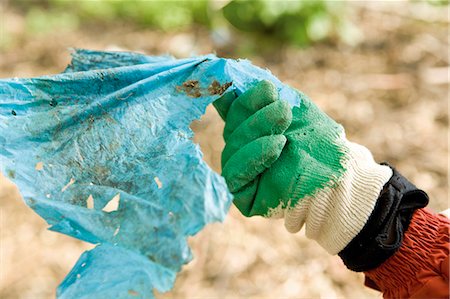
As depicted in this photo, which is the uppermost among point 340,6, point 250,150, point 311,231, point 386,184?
point 250,150

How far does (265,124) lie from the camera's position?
3.67 feet

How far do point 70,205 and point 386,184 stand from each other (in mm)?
731

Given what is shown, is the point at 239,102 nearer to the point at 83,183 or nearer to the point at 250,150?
the point at 250,150

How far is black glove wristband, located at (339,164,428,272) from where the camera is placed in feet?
3.67

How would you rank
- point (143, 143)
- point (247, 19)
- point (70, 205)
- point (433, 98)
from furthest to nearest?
point (247, 19) < point (433, 98) < point (143, 143) < point (70, 205)

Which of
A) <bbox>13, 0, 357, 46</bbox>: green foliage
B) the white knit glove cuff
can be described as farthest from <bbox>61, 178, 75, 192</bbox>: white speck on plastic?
<bbox>13, 0, 357, 46</bbox>: green foliage

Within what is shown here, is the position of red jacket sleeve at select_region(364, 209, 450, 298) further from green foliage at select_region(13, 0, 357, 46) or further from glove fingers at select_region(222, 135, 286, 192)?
green foliage at select_region(13, 0, 357, 46)

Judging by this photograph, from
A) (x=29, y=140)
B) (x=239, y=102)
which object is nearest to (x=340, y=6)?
(x=239, y=102)

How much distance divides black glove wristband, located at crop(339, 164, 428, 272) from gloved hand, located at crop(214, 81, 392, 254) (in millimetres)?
22

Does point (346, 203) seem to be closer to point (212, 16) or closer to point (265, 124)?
point (265, 124)

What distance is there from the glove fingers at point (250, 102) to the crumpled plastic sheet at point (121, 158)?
1.6 inches

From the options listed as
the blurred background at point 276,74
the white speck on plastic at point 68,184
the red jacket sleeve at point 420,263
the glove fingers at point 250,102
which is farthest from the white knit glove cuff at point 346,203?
the blurred background at point 276,74

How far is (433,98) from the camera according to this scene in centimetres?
339

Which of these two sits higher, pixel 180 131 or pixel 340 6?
pixel 180 131
